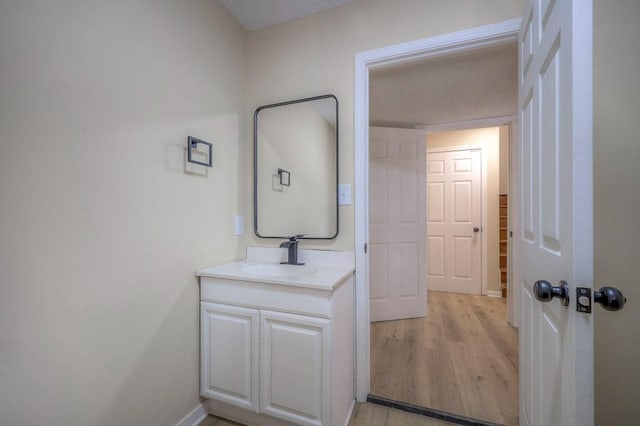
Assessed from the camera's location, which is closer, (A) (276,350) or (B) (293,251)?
(A) (276,350)

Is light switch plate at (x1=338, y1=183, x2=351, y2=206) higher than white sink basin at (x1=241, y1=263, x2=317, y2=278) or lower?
higher

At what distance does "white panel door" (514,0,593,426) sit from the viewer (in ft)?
2.04

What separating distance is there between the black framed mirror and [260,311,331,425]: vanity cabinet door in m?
0.59

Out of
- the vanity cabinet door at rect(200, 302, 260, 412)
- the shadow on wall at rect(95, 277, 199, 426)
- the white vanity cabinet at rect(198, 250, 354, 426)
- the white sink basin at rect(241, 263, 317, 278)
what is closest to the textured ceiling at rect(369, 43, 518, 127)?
the white sink basin at rect(241, 263, 317, 278)

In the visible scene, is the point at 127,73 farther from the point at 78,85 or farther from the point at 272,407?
the point at 272,407

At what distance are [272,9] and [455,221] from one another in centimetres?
331

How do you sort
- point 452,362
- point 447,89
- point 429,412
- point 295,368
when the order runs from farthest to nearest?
point 447,89
point 452,362
point 429,412
point 295,368

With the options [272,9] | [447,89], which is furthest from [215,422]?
[447,89]

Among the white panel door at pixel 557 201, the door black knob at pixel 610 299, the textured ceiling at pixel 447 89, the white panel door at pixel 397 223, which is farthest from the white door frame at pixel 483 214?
the door black knob at pixel 610 299

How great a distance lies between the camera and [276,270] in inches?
61.0

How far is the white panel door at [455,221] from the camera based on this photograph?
11.6 ft

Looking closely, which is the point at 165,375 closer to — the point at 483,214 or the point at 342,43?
the point at 342,43

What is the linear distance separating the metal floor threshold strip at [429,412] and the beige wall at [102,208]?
3.56 ft

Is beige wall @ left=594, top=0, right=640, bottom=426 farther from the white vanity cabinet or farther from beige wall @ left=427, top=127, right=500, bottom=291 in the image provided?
beige wall @ left=427, top=127, right=500, bottom=291
